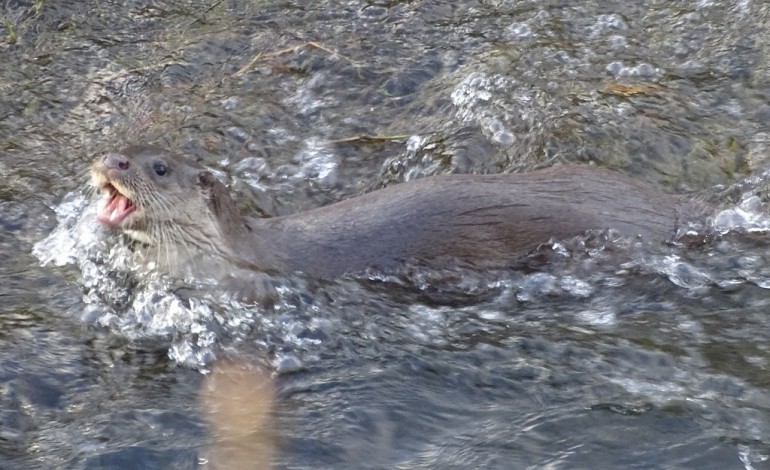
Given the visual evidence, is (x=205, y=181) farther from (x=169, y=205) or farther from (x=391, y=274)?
(x=391, y=274)

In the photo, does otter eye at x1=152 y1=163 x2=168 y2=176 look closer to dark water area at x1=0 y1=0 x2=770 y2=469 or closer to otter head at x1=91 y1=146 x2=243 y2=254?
otter head at x1=91 y1=146 x2=243 y2=254

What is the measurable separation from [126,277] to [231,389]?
0.99m

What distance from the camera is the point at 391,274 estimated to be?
14.5 feet

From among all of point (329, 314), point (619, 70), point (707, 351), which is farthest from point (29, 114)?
point (707, 351)

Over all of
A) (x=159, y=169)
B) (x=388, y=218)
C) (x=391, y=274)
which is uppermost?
(x=159, y=169)

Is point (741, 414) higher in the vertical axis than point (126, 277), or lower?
lower

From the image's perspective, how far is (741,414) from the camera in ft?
11.3

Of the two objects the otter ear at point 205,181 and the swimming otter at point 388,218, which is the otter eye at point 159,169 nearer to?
the swimming otter at point 388,218

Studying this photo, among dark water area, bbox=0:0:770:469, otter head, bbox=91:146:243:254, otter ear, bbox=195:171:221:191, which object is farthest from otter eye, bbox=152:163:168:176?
dark water area, bbox=0:0:770:469

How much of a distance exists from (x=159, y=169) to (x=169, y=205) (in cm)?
14

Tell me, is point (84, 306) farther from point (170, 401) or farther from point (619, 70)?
point (619, 70)

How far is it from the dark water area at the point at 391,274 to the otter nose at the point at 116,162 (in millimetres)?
474

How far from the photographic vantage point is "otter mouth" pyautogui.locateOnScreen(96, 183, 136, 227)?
14.5 feet

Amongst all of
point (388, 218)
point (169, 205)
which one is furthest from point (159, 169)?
point (388, 218)
